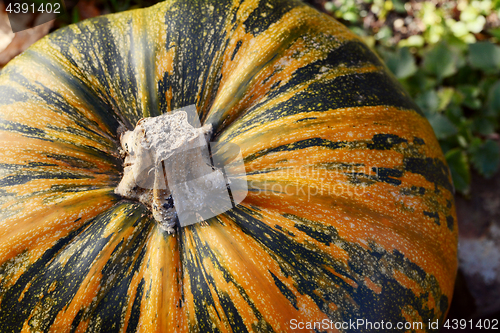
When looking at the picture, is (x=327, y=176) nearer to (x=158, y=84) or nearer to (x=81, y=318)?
(x=158, y=84)

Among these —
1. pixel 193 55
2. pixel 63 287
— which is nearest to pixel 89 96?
pixel 193 55

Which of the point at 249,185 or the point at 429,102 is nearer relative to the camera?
the point at 249,185

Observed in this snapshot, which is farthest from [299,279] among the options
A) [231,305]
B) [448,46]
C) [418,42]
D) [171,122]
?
[418,42]

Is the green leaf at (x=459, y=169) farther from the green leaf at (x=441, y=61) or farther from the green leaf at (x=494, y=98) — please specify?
the green leaf at (x=441, y=61)

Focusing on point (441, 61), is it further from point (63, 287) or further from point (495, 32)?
point (63, 287)

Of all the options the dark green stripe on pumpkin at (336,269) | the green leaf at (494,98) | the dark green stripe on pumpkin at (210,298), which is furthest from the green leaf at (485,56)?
the dark green stripe on pumpkin at (210,298)

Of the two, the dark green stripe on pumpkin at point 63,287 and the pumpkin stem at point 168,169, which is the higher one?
the pumpkin stem at point 168,169
